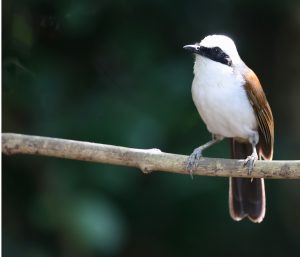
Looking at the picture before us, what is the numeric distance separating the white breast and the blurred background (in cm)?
62

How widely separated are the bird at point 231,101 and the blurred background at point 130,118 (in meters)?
0.55

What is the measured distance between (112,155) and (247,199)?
1.14 meters

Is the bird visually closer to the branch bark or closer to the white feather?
the white feather

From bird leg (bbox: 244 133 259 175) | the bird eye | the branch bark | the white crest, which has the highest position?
the white crest

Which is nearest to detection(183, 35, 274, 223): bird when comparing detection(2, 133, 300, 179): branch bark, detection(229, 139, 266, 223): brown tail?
detection(229, 139, 266, 223): brown tail

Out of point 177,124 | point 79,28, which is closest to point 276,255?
point 177,124

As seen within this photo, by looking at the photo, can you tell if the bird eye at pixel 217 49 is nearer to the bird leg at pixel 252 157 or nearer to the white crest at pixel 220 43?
the white crest at pixel 220 43

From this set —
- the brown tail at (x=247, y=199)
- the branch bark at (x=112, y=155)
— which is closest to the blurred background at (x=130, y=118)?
the brown tail at (x=247, y=199)

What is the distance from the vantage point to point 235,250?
519 cm

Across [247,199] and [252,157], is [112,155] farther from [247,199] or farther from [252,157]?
[247,199]

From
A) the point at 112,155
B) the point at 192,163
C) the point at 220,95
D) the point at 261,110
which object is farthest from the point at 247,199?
the point at 112,155

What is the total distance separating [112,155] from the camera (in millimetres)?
3314

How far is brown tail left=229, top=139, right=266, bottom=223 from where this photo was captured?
4180 millimetres

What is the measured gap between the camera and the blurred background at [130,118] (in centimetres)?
448
